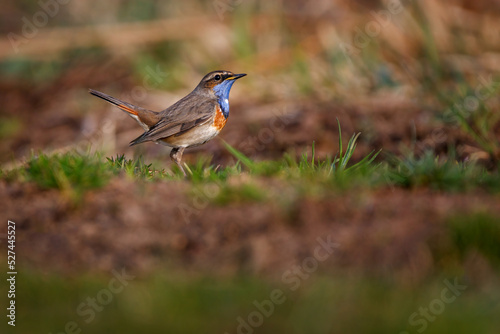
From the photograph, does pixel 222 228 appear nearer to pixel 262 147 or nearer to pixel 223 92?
pixel 223 92

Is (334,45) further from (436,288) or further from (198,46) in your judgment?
(436,288)

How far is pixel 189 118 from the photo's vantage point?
756 cm

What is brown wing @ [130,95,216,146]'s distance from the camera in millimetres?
7504

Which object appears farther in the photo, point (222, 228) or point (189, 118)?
point (189, 118)

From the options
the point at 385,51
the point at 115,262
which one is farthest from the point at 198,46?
the point at 115,262

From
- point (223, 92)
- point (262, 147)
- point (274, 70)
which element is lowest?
point (262, 147)

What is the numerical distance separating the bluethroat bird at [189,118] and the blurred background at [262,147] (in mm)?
344

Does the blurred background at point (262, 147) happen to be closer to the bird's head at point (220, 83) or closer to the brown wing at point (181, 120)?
the brown wing at point (181, 120)

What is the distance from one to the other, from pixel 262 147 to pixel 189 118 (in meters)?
2.34

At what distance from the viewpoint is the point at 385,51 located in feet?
39.0

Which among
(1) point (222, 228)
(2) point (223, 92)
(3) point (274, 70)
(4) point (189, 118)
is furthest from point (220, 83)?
(3) point (274, 70)

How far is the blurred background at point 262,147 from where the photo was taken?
4164mm

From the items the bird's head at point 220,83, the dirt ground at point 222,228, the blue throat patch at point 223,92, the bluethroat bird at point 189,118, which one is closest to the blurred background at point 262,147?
the dirt ground at point 222,228

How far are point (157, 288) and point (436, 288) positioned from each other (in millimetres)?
1653
